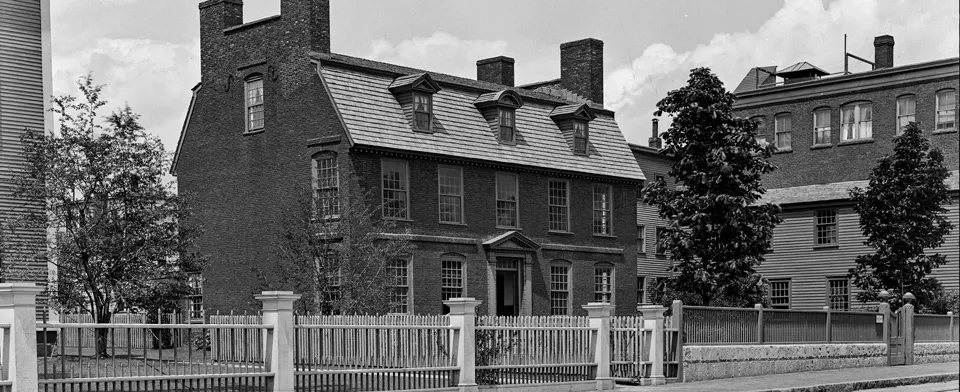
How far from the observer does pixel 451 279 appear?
3831cm

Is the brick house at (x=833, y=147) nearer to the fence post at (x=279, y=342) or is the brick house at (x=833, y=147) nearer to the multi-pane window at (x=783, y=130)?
the multi-pane window at (x=783, y=130)

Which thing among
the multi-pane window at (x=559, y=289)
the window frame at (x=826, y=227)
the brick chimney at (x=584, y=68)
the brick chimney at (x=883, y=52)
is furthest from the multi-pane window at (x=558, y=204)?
the brick chimney at (x=883, y=52)

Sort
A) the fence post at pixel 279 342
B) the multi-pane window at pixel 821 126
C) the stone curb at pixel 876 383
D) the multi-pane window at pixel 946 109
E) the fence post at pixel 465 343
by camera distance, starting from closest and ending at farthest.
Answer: the fence post at pixel 279 342
the fence post at pixel 465 343
the stone curb at pixel 876 383
the multi-pane window at pixel 946 109
the multi-pane window at pixel 821 126

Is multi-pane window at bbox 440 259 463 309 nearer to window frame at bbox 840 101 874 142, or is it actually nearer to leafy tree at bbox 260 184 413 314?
leafy tree at bbox 260 184 413 314

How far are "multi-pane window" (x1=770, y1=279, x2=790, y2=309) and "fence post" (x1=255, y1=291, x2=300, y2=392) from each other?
4053 cm

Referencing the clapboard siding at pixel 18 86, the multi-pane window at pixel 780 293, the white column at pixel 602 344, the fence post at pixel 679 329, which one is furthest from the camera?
the multi-pane window at pixel 780 293

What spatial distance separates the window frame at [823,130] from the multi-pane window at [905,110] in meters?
3.48

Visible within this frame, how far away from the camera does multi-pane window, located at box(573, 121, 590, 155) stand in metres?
43.5

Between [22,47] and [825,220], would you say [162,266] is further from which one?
[825,220]

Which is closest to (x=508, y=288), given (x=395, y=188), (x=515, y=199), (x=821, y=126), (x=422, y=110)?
(x=515, y=199)

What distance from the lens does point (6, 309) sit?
51.7ft

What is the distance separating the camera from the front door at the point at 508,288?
40.2 m

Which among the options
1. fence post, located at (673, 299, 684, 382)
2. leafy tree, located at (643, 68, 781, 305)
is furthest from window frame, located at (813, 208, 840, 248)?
fence post, located at (673, 299, 684, 382)

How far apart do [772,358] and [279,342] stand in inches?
585
